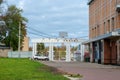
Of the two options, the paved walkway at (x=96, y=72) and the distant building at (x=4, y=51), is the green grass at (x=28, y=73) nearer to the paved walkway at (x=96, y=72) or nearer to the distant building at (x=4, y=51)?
the paved walkway at (x=96, y=72)

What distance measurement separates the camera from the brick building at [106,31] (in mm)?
56800

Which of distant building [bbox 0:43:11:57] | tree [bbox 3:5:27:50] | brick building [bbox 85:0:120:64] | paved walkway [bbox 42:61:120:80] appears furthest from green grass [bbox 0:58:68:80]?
tree [bbox 3:5:27:50]

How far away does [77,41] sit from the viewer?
97.5 metres

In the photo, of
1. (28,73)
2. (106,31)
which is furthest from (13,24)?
(28,73)

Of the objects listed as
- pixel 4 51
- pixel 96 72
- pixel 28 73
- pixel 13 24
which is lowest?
pixel 96 72

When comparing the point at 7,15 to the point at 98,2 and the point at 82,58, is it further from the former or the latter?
the point at 98,2

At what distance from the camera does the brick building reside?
56.8 meters

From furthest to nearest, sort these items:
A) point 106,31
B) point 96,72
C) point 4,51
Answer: point 4,51 < point 106,31 < point 96,72

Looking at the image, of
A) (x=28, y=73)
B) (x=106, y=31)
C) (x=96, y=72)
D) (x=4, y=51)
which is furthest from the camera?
(x=4, y=51)

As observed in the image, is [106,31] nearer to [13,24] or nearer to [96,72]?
[96,72]

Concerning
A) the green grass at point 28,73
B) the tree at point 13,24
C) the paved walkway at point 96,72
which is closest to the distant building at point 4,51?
the tree at point 13,24

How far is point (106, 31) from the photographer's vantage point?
64.6 m

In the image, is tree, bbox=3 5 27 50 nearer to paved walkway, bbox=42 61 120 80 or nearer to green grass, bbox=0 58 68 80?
paved walkway, bbox=42 61 120 80

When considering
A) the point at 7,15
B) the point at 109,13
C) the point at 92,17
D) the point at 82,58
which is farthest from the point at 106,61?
the point at 7,15
